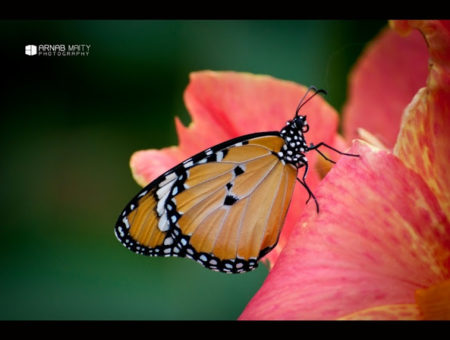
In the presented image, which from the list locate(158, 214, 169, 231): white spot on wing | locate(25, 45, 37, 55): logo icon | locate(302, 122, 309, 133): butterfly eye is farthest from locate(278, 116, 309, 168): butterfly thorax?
locate(25, 45, 37, 55): logo icon

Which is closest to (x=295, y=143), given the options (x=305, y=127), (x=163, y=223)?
(x=305, y=127)

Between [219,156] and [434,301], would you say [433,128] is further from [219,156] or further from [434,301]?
[219,156]

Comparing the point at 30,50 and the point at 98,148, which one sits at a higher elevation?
the point at 30,50

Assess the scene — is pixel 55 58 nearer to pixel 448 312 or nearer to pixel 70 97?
pixel 70 97

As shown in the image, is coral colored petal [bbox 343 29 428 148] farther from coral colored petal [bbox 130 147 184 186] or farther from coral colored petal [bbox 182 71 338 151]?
coral colored petal [bbox 130 147 184 186]

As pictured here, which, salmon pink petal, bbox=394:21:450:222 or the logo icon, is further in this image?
the logo icon

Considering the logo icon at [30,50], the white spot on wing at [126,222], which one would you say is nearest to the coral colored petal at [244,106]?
the white spot on wing at [126,222]
